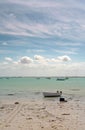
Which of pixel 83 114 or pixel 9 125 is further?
pixel 83 114

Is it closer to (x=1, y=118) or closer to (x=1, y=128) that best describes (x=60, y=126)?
(x=1, y=128)

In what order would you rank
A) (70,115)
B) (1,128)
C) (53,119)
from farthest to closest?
(70,115) → (53,119) → (1,128)

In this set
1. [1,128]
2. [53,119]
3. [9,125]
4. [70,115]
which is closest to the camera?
[1,128]

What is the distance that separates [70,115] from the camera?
28828 millimetres

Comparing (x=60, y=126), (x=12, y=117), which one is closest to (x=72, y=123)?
(x=60, y=126)

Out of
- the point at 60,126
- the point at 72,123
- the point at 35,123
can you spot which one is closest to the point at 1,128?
the point at 35,123

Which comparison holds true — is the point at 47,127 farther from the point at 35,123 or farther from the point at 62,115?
the point at 62,115

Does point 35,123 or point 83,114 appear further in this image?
point 83,114

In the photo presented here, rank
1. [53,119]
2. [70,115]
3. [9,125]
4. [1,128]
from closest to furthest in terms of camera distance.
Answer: [1,128], [9,125], [53,119], [70,115]

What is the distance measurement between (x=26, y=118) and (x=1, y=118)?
2.79 metres

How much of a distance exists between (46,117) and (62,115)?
2207 mm

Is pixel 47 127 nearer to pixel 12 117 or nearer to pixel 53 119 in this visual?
pixel 53 119

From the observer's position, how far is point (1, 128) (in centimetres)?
2191

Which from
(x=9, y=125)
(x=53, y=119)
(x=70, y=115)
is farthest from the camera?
(x=70, y=115)
